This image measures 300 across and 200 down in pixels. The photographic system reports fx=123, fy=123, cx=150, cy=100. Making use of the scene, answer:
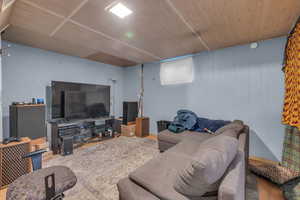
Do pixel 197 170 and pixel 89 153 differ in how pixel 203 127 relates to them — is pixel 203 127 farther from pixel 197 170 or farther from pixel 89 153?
pixel 89 153

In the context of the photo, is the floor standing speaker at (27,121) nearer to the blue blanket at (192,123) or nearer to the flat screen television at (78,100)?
the flat screen television at (78,100)

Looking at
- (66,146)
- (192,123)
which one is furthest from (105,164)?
(192,123)

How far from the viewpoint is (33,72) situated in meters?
2.77

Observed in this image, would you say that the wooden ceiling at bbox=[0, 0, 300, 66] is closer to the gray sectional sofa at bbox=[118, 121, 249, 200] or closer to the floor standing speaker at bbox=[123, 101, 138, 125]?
the gray sectional sofa at bbox=[118, 121, 249, 200]

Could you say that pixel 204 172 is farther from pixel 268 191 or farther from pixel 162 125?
pixel 162 125

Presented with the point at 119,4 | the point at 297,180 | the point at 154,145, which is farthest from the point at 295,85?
the point at 154,145

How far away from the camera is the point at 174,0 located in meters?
1.41

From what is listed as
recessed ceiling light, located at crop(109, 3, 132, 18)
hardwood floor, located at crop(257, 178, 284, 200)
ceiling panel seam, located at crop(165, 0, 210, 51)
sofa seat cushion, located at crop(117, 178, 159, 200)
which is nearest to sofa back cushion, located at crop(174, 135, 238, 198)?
sofa seat cushion, located at crop(117, 178, 159, 200)

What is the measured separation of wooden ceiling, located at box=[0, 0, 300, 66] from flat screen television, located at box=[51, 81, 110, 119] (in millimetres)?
945

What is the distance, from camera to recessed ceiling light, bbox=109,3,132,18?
59.0 inches

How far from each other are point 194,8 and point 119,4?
0.92 metres

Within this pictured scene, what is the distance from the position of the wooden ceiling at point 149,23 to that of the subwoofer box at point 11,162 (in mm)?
1639

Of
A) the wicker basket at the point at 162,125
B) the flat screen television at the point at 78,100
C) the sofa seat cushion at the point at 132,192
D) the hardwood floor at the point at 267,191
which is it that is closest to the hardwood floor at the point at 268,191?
the hardwood floor at the point at 267,191

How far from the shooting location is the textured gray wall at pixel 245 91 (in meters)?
2.31
